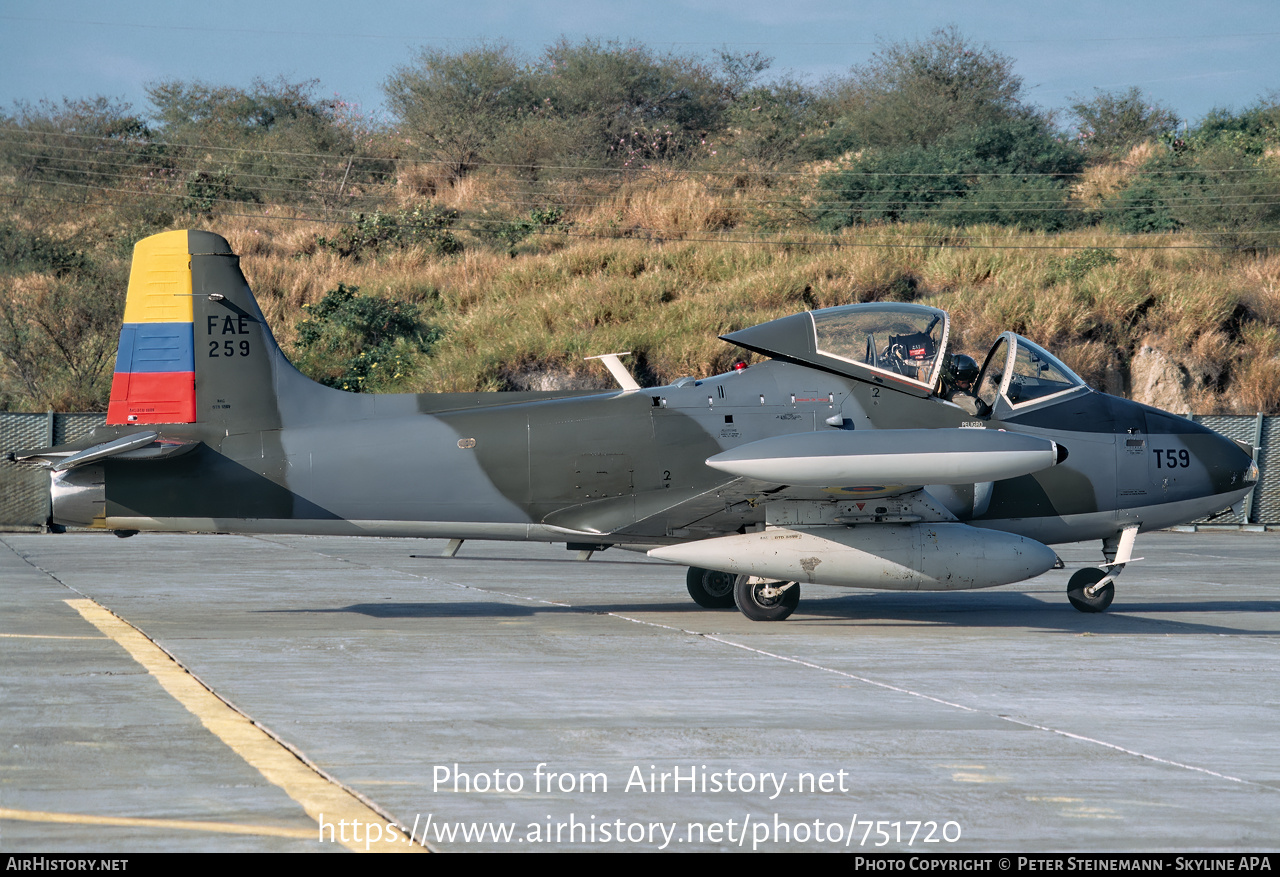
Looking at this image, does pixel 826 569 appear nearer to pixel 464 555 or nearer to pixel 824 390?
pixel 824 390

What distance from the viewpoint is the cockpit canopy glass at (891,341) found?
36.6ft

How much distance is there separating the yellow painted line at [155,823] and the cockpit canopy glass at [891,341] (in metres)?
7.58

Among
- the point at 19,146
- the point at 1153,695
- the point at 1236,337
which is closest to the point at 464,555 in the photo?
Answer: the point at 1153,695

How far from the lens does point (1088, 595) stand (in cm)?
1207

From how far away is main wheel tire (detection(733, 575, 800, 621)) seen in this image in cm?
1125

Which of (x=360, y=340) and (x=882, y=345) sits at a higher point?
(x=360, y=340)

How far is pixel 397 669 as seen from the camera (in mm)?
8586

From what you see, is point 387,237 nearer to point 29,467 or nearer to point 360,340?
point 360,340

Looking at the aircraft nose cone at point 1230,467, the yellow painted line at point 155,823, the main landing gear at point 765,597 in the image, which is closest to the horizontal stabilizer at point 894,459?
the main landing gear at point 765,597

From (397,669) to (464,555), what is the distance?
31.2 feet

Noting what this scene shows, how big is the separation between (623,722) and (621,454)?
450cm

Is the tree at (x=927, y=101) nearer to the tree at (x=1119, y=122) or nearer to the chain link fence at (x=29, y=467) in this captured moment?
the tree at (x=1119, y=122)

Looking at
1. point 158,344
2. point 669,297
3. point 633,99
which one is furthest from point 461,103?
point 158,344

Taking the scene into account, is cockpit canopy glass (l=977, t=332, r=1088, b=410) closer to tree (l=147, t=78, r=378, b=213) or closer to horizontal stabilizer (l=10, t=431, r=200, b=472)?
horizontal stabilizer (l=10, t=431, r=200, b=472)
